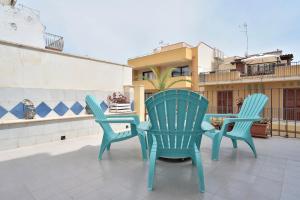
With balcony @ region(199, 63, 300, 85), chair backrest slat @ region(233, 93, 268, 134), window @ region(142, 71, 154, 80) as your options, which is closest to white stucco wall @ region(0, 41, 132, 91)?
chair backrest slat @ region(233, 93, 268, 134)

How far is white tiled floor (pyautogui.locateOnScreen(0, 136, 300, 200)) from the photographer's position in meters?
1.85

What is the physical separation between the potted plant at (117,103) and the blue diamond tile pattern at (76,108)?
986mm

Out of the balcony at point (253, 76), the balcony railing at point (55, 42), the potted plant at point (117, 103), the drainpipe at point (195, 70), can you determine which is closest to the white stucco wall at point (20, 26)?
the balcony railing at point (55, 42)

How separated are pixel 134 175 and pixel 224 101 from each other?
14777mm

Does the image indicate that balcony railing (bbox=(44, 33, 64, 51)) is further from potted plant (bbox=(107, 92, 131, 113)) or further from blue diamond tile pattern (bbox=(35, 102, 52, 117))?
blue diamond tile pattern (bbox=(35, 102, 52, 117))

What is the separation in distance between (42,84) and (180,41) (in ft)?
55.0

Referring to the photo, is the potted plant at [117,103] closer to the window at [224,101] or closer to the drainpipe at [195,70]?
the window at [224,101]

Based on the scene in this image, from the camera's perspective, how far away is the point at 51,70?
455 cm

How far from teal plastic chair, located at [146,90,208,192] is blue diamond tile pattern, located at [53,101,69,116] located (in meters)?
3.30

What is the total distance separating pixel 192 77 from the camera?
16938mm

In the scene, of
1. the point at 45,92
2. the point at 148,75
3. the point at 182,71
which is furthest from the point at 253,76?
the point at 45,92

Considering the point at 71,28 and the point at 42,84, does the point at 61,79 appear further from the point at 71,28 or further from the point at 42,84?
the point at 71,28

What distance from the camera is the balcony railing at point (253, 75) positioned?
11961 mm

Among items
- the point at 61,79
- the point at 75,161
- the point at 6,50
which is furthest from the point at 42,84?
the point at 75,161
